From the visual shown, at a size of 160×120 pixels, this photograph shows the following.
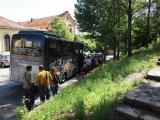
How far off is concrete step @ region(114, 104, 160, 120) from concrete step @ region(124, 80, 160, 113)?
0.14 meters

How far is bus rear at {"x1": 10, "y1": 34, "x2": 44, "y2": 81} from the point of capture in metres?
18.4

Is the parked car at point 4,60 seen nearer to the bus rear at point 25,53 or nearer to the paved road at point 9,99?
the paved road at point 9,99

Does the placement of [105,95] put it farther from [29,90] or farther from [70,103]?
[29,90]

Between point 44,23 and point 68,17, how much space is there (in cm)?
720

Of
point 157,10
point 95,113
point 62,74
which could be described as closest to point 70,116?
point 95,113

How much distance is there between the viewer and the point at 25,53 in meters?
18.9

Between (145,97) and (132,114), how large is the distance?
981 millimetres

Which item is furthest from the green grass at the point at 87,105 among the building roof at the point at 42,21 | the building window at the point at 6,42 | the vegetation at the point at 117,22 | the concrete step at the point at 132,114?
the building roof at the point at 42,21

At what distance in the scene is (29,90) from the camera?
13305 mm

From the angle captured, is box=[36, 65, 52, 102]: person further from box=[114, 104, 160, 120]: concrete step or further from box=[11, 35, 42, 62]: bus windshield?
box=[114, 104, 160, 120]: concrete step

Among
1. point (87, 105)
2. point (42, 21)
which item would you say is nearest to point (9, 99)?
point (87, 105)

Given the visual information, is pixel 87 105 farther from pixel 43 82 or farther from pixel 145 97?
pixel 43 82

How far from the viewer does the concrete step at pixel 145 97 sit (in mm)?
7324

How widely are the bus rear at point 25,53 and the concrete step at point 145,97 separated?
9790 mm
